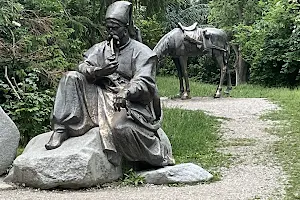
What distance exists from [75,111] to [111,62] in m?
0.64

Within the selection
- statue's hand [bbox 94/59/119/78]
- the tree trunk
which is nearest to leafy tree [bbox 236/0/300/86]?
the tree trunk

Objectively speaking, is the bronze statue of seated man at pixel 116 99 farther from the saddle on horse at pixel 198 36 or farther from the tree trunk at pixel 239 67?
the tree trunk at pixel 239 67

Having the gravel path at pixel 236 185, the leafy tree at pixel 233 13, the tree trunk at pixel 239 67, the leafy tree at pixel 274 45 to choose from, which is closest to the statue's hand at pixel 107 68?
the gravel path at pixel 236 185

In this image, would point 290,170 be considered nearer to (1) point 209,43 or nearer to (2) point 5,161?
(2) point 5,161

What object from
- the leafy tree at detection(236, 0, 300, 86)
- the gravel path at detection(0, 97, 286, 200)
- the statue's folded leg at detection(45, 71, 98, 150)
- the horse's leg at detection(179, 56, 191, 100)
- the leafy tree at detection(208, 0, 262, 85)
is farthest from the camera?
the leafy tree at detection(208, 0, 262, 85)

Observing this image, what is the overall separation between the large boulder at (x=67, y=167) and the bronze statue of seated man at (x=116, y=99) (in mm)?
128

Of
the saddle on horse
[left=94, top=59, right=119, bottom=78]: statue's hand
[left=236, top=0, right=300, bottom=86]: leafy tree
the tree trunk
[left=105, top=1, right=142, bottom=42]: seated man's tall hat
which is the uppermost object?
[left=105, top=1, right=142, bottom=42]: seated man's tall hat

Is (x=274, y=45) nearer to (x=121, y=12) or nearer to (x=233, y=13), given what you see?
(x=233, y=13)

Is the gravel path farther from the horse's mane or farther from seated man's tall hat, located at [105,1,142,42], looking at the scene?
the horse's mane

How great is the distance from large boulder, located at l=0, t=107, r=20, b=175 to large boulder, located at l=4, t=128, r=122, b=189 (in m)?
0.43

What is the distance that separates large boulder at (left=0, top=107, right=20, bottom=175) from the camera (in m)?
6.48

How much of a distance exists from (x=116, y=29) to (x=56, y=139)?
1357 millimetres

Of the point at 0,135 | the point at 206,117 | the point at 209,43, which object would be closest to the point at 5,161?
the point at 0,135

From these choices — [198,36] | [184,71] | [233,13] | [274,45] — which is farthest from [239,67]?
[198,36]
